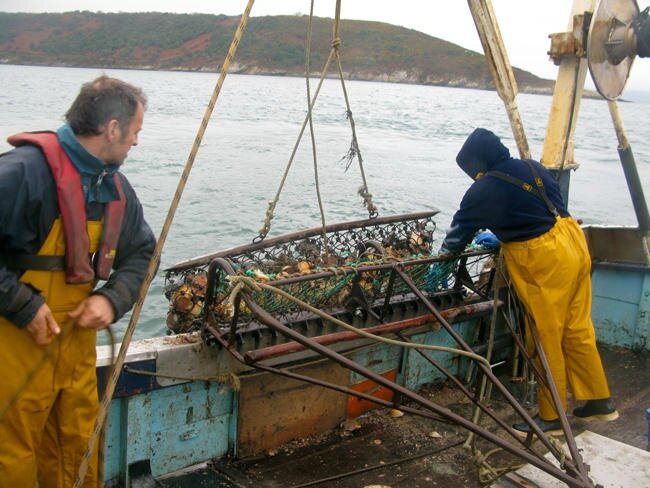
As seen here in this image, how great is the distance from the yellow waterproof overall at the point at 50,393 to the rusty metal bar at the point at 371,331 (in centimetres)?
78

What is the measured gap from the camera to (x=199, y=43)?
7050cm

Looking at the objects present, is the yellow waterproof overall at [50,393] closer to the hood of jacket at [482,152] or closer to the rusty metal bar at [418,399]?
the rusty metal bar at [418,399]

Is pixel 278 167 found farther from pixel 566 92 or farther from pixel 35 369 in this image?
pixel 35 369

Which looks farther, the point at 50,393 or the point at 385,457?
the point at 385,457

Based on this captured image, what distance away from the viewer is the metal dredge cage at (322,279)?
356 centimetres

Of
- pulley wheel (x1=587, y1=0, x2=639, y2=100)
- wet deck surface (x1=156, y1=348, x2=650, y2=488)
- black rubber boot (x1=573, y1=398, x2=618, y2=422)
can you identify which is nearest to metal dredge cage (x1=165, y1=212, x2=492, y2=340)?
wet deck surface (x1=156, y1=348, x2=650, y2=488)

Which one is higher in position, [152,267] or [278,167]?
[152,267]

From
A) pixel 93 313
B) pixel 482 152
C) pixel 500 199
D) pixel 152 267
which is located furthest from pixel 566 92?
pixel 93 313

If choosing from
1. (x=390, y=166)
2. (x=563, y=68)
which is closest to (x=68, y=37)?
(x=390, y=166)

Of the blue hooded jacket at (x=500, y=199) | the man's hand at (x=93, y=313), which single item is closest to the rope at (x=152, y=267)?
the man's hand at (x=93, y=313)

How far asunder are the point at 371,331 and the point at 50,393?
175 centimetres

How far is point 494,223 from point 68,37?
7684cm

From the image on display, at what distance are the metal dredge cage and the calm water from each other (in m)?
3.87

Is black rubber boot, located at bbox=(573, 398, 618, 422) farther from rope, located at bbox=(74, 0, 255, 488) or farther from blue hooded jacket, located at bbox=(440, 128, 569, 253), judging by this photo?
rope, located at bbox=(74, 0, 255, 488)
